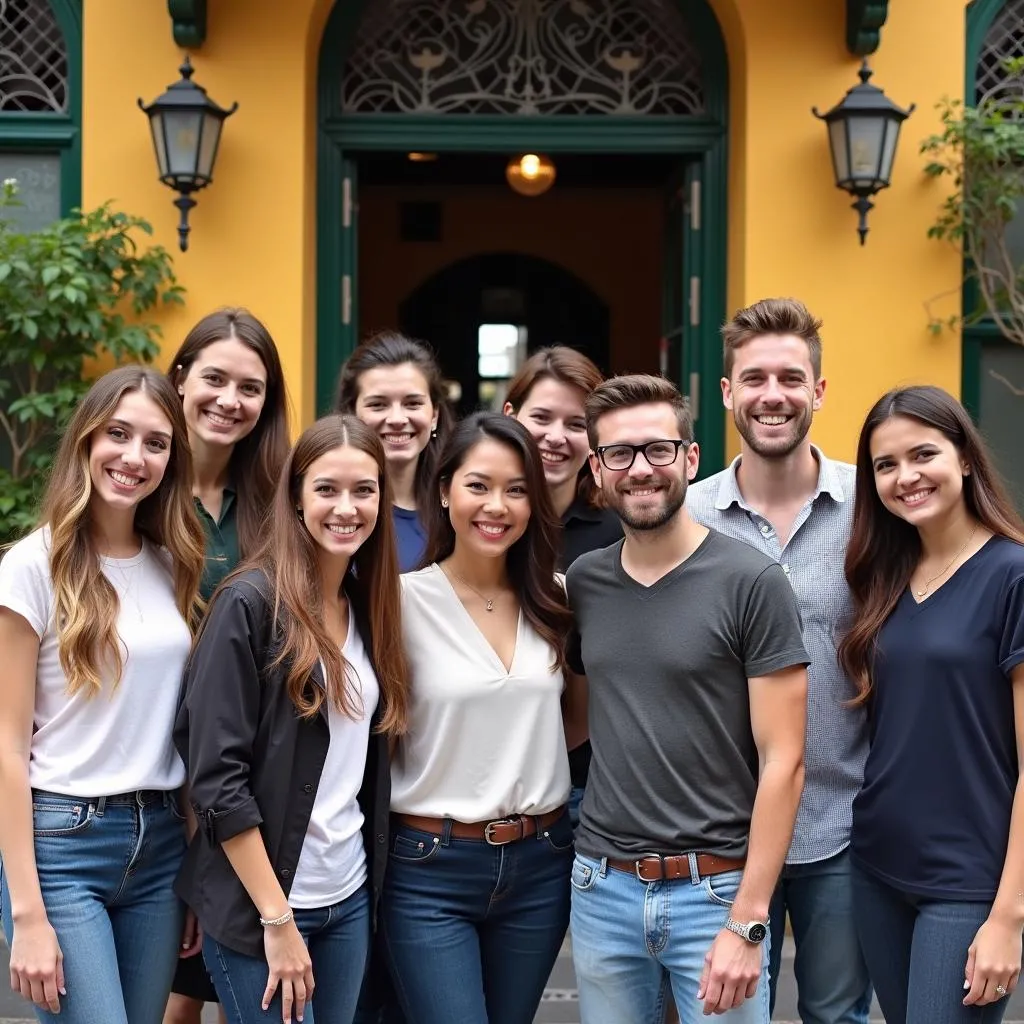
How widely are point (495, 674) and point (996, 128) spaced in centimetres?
374

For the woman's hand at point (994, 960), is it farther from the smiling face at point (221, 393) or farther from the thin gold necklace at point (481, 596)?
the smiling face at point (221, 393)

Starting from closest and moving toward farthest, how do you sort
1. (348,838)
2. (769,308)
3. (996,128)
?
(348,838), (769,308), (996,128)

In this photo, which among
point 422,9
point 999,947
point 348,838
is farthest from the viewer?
point 422,9

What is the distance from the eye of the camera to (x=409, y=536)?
11.7 ft

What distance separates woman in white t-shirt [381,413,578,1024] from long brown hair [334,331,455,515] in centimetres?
74

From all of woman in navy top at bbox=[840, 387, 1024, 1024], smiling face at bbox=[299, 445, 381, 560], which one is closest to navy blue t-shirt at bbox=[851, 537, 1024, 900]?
woman in navy top at bbox=[840, 387, 1024, 1024]

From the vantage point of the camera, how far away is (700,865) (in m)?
2.58

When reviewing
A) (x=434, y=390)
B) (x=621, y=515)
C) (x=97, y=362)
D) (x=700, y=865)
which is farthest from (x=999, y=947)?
(x=97, y=362)

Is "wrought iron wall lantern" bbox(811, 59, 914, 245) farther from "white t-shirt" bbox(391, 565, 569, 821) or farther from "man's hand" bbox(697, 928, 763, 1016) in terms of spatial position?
"man's hand" bbox(697, 928, 763, 1016)

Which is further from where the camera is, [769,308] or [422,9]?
[422,9]

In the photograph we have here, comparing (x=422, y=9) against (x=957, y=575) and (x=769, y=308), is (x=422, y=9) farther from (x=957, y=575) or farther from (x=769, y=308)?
(x=957, y=575)

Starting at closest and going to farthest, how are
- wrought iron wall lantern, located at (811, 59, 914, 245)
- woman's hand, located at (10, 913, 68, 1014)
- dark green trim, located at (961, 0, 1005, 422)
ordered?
woman's hand, located at (10, 913, 68, 1014)
wrought iron wall lantern, located at (811, 59, 914, 245)
dark green trim, located at (961, 0, 1005, 422)

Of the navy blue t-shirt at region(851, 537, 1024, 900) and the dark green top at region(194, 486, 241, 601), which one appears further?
the dark green top at region(194, 486, 241, 601)

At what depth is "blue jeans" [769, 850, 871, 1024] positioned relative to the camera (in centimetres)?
293
